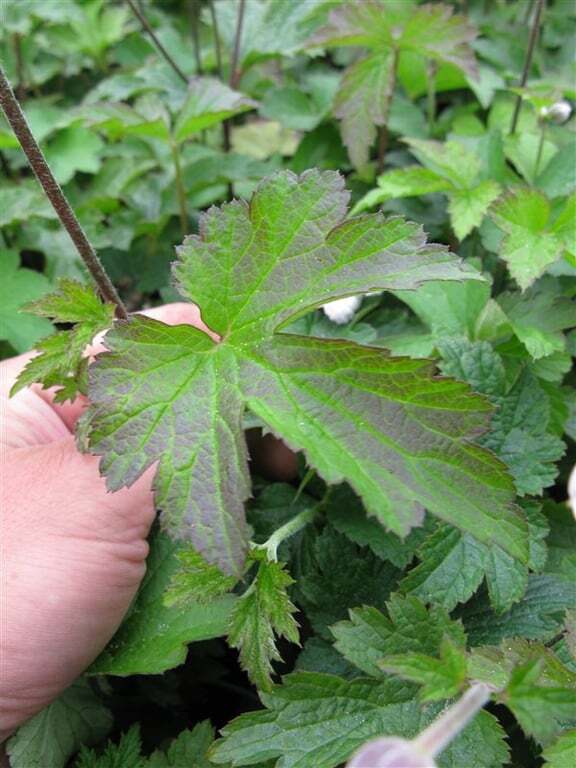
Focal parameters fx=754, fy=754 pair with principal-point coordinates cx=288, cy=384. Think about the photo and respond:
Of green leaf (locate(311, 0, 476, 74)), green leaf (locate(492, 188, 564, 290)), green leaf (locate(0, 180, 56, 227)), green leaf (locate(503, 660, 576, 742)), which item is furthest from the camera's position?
green leaf (locate(0, 180, 56, 227))

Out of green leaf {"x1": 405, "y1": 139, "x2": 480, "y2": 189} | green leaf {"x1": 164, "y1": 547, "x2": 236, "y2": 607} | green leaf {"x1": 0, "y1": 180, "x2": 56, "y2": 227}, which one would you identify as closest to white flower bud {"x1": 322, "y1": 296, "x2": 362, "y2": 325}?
green leaf {"x1": 405, "y1": 139, "x2": 480, "y2": 189}

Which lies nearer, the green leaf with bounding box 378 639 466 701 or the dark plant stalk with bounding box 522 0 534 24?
the green leaf with bounding box 378 639 466 701

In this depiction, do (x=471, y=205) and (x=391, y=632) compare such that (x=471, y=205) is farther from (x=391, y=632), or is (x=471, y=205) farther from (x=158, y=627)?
(x=158, y=627)

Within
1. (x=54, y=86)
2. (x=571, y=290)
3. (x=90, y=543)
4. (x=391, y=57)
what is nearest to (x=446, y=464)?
(x=90, y=543)

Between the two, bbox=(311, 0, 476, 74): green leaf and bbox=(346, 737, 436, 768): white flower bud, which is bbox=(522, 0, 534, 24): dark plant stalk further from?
bbox=(346, 737, 436, 768): white flower bud

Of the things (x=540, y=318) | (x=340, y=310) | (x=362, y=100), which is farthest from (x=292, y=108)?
(x=540, y=318)


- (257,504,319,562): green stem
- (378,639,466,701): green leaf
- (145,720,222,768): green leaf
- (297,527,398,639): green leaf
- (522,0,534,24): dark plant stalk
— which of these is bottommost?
(145,720,222,768): green leaf

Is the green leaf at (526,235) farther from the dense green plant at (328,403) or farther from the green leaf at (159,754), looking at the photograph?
the green leaf at (159,754)

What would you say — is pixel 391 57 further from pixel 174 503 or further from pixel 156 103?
pixel 174 503

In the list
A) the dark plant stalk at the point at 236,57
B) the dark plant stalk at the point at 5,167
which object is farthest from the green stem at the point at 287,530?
the dark plant stalk at the point at 5,167
